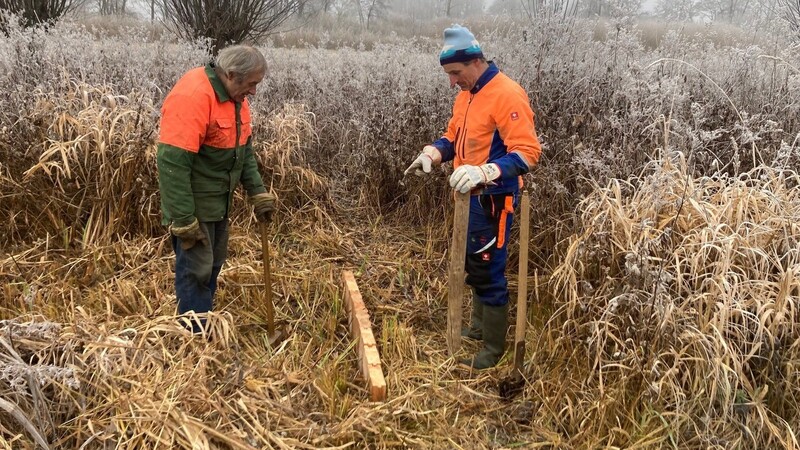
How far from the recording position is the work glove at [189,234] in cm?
251

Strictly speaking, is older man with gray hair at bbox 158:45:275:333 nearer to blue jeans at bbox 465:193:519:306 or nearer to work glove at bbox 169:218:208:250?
work glove at bbox 169:218:208:250

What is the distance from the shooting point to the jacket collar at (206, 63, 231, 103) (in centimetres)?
246

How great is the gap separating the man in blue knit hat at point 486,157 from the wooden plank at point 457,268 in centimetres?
11

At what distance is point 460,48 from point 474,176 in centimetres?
63

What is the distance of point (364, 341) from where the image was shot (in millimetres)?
2676

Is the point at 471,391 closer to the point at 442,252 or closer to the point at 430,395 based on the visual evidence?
the point at 430,395

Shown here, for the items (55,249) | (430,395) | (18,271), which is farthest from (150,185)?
(430,395)

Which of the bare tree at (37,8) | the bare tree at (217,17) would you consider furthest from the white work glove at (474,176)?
the bare tree at (37,8)

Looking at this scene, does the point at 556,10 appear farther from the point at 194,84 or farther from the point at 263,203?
the point at 194,84

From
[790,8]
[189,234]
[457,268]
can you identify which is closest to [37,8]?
[189,234]

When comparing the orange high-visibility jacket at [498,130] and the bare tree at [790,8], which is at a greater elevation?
the bare tree at [790,8]

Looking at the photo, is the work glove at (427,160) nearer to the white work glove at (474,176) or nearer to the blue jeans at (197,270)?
the white work glove at (474,176)

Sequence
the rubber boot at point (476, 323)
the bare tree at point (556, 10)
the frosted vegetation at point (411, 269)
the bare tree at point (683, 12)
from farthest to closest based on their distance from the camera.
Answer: the bare tree at point (683, 12)
the bare tree at point (556, 10)
the rubber boot at point (476, 323)
the frosted vegetation at point (411, 269)

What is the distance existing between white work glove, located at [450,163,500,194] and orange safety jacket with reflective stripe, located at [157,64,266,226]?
1148 mm
